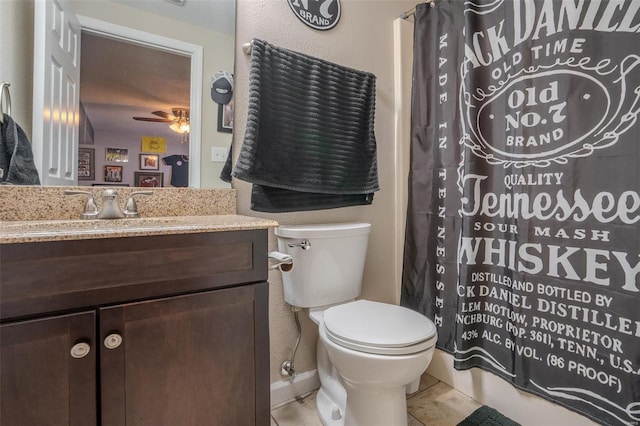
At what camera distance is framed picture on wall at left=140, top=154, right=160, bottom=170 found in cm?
117

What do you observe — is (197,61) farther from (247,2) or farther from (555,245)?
(555,245)

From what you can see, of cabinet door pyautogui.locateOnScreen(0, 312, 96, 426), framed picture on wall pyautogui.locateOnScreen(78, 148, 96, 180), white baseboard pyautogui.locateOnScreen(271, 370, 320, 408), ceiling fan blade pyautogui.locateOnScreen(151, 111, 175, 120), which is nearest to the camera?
cabinet door pyautogui.locateOnScreen(0, 312, 96, 426)

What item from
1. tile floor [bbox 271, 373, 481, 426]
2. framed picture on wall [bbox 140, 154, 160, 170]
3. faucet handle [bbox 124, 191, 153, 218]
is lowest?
tile floor [bbox 271, 373, 481, 426]

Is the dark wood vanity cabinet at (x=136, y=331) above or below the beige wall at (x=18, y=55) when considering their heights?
below

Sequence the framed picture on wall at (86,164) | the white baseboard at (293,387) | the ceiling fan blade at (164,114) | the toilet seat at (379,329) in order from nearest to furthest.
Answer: the toilet seat at (379,329), the framed picture on wall at (86,164), the ceiling fan blade at (164,114), the white baseboard at (293,387)

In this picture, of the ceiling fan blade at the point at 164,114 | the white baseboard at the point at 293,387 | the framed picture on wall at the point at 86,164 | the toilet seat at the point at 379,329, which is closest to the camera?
the toilet seat at the point at 379,329

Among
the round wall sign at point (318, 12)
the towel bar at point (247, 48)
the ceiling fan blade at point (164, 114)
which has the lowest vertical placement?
the ceiling fan blade at point (164, 114)

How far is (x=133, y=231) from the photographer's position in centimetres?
74

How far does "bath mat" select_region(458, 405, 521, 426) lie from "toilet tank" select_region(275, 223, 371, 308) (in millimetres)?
678

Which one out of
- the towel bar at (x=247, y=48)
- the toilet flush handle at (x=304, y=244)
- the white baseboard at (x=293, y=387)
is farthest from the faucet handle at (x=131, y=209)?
the white baseboard at (x=293, y=387)

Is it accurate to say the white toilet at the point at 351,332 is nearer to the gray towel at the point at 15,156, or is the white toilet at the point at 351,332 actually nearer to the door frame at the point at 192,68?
the door frame at the point at 192,68

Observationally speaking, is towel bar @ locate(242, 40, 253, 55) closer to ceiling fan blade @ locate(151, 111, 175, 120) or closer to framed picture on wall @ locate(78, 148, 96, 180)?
ceiling fan blade @ locate(151, 111, 175, 120)

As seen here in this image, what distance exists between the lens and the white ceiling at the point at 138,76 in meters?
1.12

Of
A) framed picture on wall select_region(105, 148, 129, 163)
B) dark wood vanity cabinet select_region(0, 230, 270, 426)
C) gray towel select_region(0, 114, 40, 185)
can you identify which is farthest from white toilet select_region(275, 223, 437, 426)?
gray towel select_region(0, 114, 40, 185)
